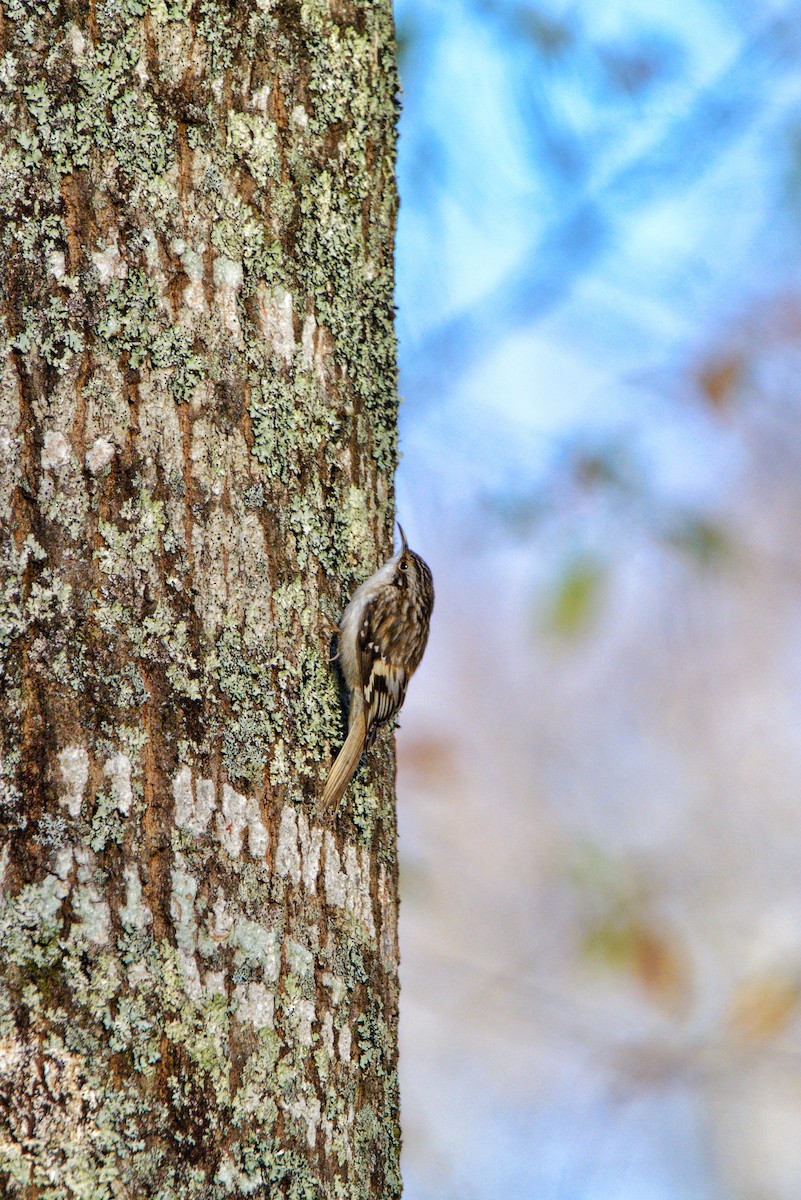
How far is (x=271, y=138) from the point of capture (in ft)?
7.00

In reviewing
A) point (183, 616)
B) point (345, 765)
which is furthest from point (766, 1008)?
point (183, 616)

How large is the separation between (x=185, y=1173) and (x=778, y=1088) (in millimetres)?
7904

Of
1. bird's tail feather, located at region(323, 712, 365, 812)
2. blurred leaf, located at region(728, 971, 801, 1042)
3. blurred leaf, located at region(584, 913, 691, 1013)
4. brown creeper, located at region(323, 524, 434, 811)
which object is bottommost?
bird's tail feather, located at region(323, 712, 365, 812)

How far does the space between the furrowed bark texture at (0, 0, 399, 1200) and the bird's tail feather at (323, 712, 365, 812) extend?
0.03 m

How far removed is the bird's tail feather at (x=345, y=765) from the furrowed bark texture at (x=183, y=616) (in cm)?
3

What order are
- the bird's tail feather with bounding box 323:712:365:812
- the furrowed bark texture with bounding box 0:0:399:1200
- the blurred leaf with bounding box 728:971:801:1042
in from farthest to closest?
the blurred leaf with bounding box 728:971:801:1042 → the bird's tail feather with bounding box 323:712:365:812 → the furrowed bark texture with bounding box 0:0:399:1200

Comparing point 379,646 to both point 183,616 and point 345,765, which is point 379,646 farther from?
point 183,616

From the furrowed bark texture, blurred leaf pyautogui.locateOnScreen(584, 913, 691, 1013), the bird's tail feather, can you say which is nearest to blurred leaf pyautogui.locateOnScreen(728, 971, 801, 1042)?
blurred leaf pyautogui.locateOnScreen(584, 913, 691, 1013)

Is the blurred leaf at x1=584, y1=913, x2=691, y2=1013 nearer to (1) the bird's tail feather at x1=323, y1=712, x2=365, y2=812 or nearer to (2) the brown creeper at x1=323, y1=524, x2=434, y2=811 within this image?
(2) the brown creeper at x1=323, y1=524, x2=434, y2=811

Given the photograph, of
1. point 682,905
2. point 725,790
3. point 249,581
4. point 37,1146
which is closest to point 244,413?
point 249,581

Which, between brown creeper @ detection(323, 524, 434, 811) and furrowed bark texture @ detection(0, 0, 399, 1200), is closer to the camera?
furrowed bark texture @ detection(0, 0, 399, 1200)

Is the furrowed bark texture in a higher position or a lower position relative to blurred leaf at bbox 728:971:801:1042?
lower

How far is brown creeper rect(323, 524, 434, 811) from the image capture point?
7.01 ft

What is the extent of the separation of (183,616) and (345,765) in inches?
16.6
